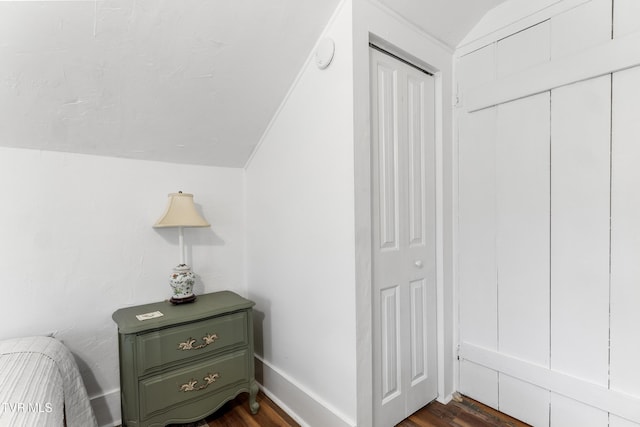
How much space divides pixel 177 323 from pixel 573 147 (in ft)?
6.87

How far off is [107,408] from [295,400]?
3.34 ft

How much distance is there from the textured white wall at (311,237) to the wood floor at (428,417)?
0.38ft

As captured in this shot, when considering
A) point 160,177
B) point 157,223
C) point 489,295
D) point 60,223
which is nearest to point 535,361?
point 489,295

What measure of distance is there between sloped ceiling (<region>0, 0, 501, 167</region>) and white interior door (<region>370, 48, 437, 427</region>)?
1.28 ft

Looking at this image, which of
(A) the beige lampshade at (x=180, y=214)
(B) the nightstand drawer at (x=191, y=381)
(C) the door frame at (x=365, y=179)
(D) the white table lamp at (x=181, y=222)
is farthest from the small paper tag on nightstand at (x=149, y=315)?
(C) the door frame at (x=365, y=179)

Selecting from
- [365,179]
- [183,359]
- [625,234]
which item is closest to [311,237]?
[365,179]

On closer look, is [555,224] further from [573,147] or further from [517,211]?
[573,147]

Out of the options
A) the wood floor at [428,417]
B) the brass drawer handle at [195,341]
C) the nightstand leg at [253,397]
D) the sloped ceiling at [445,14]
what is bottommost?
the wood floor at [428,417]

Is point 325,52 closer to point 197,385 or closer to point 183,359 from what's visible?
point 183,359

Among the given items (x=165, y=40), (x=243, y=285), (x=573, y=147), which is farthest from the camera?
(x=243, y=285)

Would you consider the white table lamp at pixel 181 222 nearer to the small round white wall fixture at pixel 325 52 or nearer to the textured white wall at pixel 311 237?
the textured white wall at pixel 311 237

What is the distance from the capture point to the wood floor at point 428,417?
1607 mm

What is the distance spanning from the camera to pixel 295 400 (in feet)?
5.60

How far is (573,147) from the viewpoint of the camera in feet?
4.68
